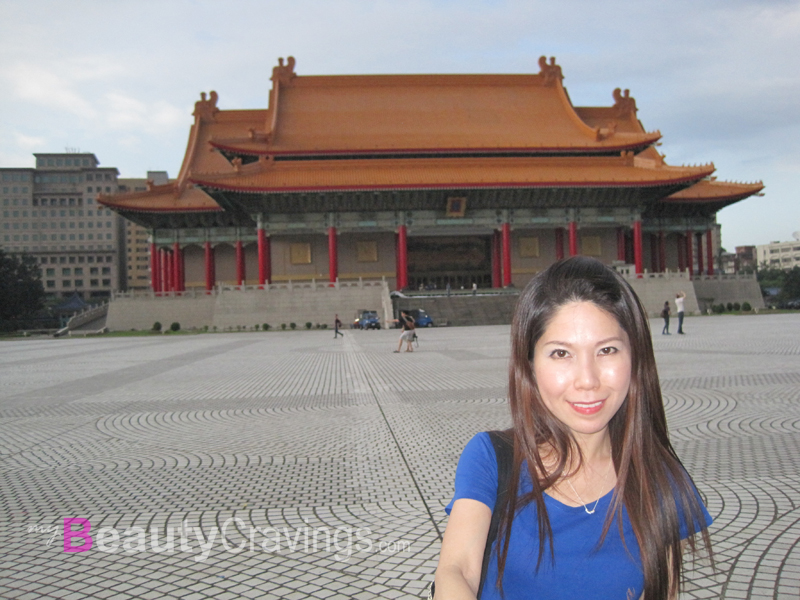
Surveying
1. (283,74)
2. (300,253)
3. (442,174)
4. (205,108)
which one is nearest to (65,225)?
(205,108)

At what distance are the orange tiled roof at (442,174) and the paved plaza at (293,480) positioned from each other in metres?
26.4

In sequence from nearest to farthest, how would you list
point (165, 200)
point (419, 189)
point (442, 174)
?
point (419, 189)
point (442, 174)
point (165, 200)

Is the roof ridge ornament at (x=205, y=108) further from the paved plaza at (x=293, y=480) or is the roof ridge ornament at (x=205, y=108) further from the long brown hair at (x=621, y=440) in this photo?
the long brown hair at (x=621, y=440)

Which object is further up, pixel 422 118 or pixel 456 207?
pixel 422 118

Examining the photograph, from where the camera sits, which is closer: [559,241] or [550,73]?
[559,241]

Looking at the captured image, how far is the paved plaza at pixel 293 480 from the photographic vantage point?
326cm

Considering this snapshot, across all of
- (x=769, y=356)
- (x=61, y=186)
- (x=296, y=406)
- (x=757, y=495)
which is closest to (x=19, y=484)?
(x=296, y=406)

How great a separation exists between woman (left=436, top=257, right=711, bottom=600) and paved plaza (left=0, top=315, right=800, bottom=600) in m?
1.02

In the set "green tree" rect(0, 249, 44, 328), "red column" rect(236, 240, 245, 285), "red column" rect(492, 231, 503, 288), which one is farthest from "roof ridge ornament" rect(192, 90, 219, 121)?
"red column" rect(492, 231, 503, 288)

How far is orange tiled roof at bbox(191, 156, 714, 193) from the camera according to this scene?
36.0 metres

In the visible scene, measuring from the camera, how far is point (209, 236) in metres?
41.7

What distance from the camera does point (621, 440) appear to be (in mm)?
2008

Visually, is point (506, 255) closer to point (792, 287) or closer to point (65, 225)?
point (792, 287)

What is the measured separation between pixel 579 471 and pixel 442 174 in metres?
36.8
